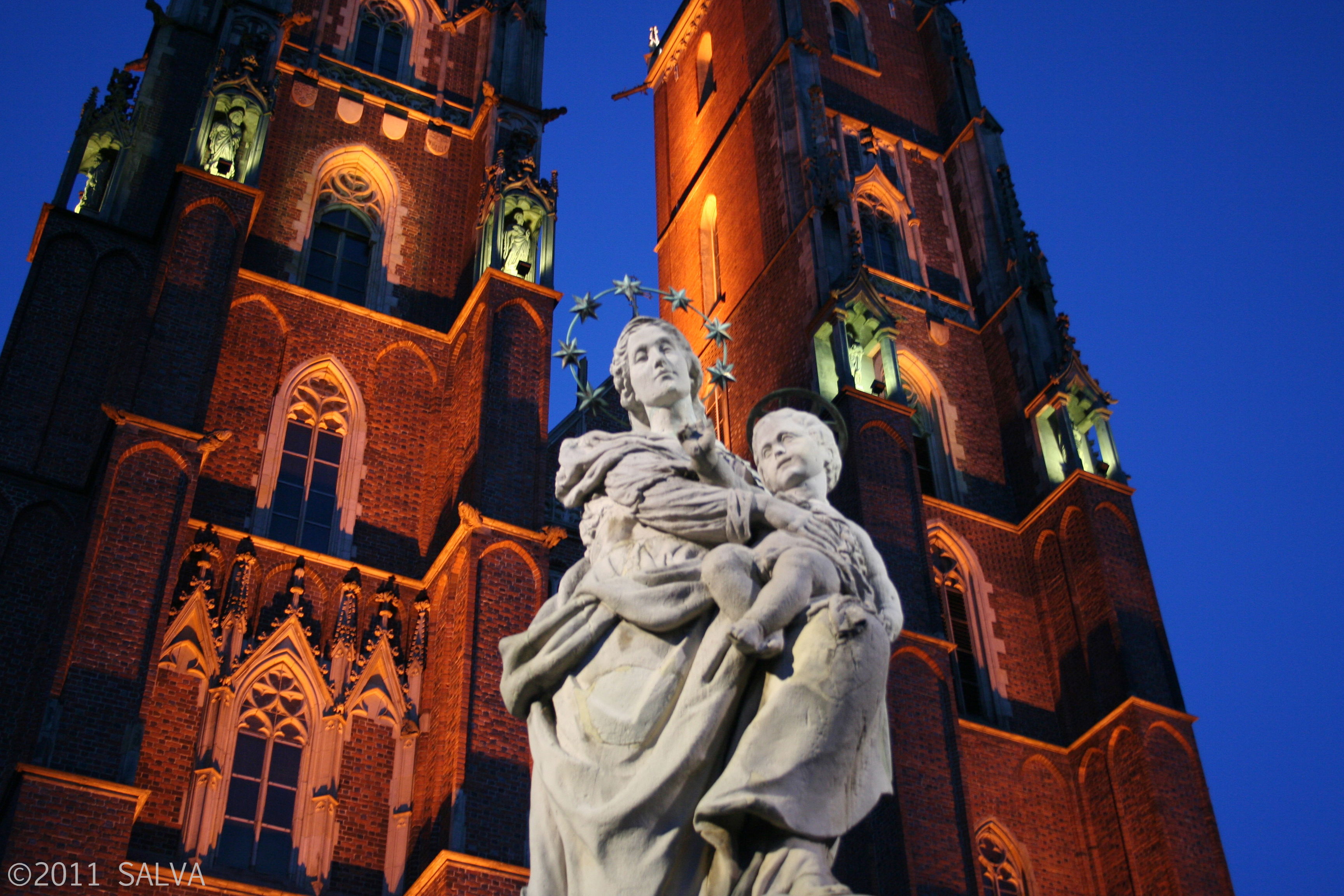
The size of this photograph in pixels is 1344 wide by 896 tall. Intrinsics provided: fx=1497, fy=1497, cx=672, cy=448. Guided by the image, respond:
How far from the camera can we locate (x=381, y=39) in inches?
899

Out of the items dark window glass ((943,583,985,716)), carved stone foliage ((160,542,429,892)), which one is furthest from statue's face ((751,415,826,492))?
dark window glass ((943,583,985,716))

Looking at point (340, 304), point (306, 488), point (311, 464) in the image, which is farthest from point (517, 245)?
point (306, 488)

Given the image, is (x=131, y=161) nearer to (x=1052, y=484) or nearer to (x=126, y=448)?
(x=126, y=448)

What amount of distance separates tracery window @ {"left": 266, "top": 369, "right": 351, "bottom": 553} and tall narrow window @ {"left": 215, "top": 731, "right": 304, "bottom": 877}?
256cm

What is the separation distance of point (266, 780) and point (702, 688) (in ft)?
36.9

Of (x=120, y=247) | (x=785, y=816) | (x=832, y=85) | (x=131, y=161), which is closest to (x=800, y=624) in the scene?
(x=785, y=816)

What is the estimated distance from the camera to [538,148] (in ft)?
67.8

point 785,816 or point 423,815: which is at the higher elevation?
point 423,815

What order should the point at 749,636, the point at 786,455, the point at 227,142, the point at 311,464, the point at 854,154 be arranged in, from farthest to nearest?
the point at 854,154
the point at 227,142
the point at 311,464
the point at 786,455
the point at 749,636

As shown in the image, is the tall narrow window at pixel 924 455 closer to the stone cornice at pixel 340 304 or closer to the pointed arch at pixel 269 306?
the stone cornice at pixel 340 304

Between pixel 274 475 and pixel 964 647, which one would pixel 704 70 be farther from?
pixel 274 475

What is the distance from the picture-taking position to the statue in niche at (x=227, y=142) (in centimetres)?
1734

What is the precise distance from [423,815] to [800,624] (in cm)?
1092

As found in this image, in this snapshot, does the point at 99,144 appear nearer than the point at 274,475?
No
